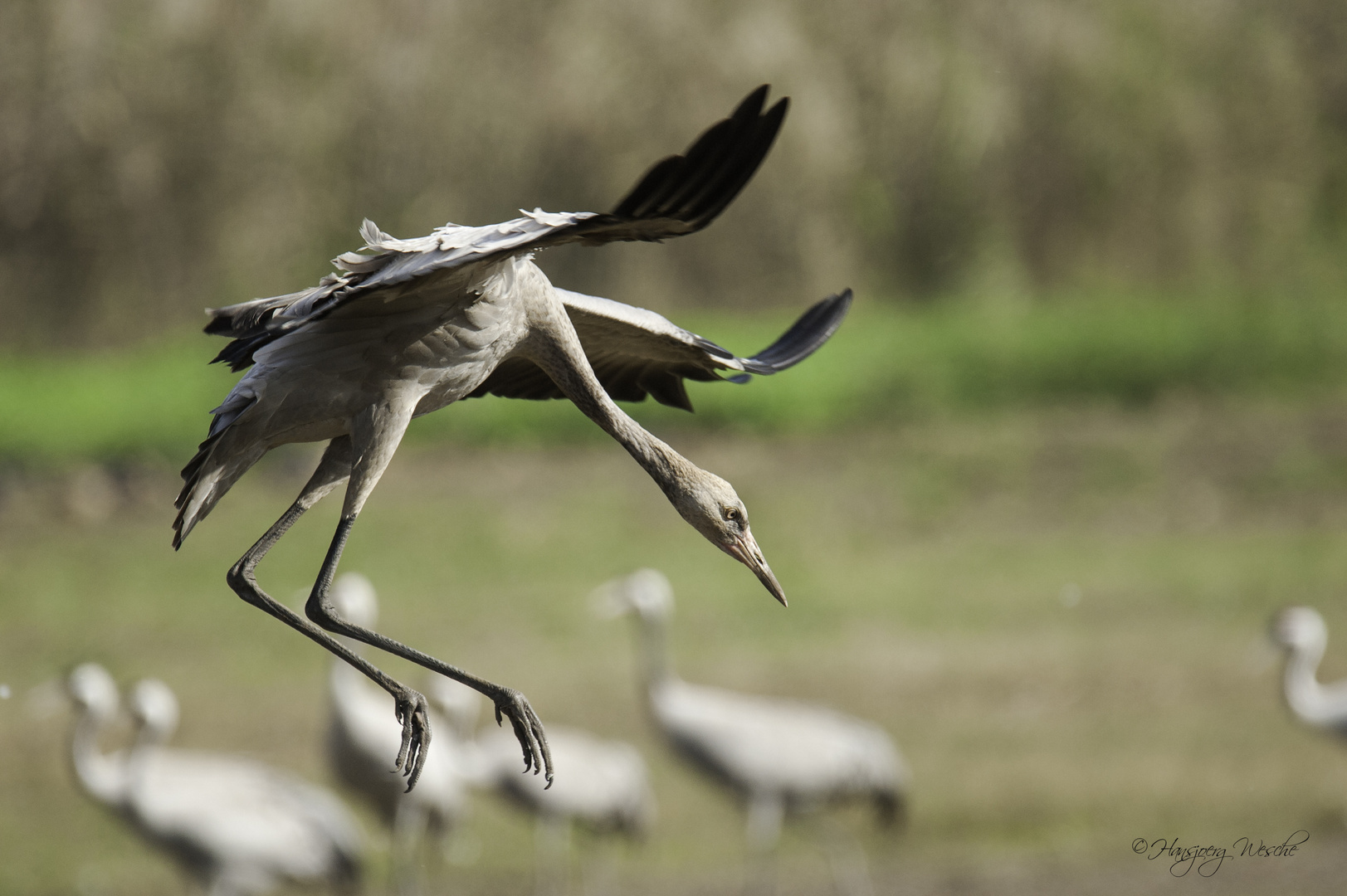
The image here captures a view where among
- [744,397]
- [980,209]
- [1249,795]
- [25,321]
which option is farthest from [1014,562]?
[25,321]

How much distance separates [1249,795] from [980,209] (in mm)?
10423

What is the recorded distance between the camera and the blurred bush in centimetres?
1523

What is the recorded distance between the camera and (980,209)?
57.2ft

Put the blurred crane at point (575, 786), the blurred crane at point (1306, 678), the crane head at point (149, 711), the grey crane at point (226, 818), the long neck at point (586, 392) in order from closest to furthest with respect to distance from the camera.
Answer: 1. the long neck at point (586, 392)
2. the grey crane at point (226, 818)
3. the crane head at point (149, 711)
4. the blurred crane at point (575, 786)
5. the blurred crane at point (1306, 678)

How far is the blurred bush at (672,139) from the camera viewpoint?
50.0 feet

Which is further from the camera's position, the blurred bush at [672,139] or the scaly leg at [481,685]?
the blurred bush at [672,139]

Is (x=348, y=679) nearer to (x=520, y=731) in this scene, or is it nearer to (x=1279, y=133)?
(x=520, y=731)

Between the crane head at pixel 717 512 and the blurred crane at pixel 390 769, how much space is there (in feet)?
14.2

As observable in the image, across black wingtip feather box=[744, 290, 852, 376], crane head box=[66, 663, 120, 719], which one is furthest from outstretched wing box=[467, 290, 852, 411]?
crane head box=[66, 663, 120, 719]

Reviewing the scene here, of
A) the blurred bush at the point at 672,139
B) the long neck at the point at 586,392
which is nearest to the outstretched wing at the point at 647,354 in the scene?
the long neck at the point at 586,392

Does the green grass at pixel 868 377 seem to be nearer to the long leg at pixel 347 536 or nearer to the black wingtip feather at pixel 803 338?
the black wingtip feather at pixel 803 338

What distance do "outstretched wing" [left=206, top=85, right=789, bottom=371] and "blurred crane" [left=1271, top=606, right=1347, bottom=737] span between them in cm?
615

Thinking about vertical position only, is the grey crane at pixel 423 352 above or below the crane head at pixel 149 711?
below

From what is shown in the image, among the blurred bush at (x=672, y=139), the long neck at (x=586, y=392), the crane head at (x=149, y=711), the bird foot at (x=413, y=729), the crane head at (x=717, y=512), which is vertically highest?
the blurred bush at (x=672, y=139)
